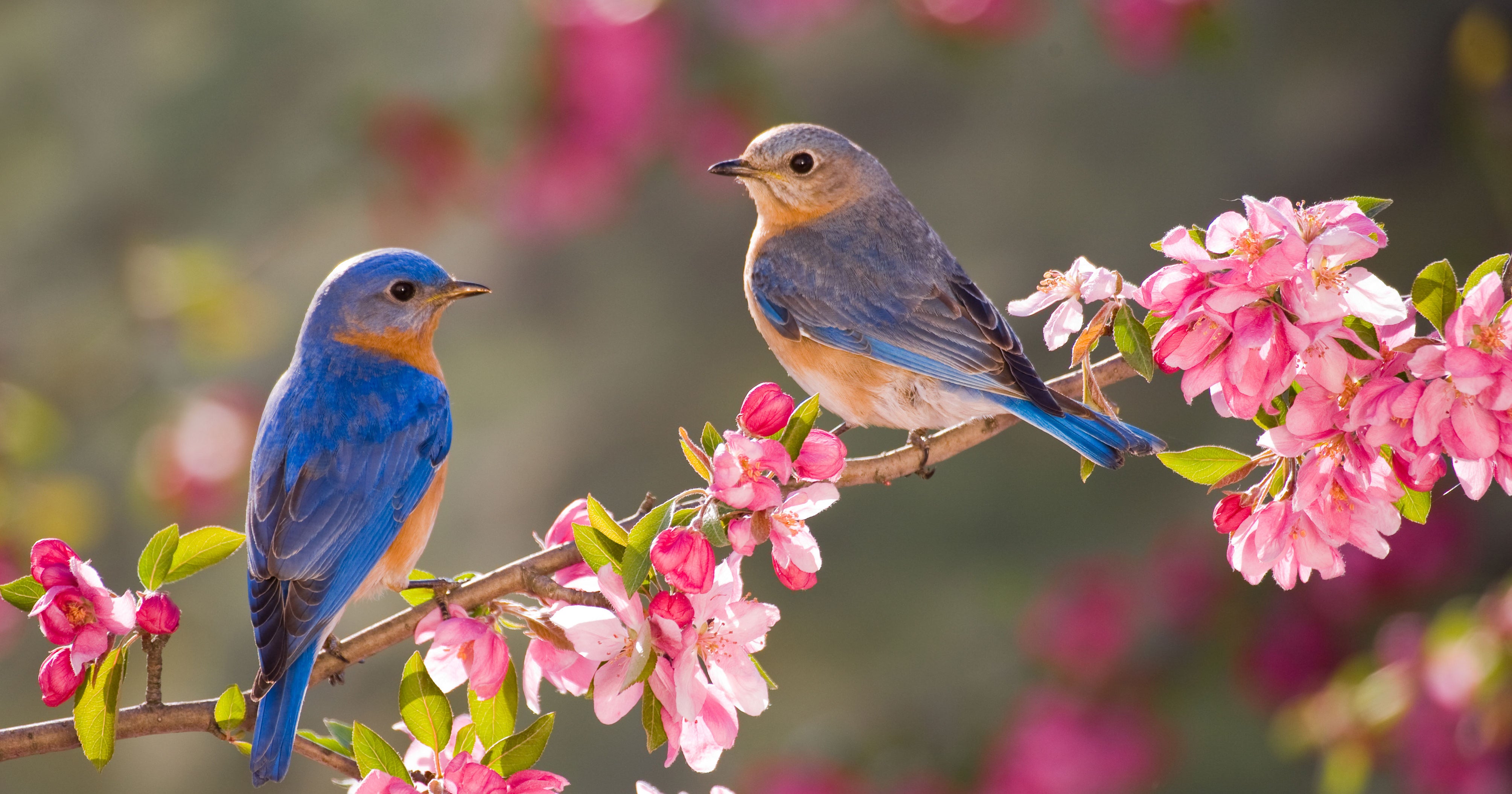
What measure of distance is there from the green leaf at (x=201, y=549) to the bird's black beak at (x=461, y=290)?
82cm

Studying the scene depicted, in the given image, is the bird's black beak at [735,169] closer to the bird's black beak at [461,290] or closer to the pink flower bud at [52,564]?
the bird's black beak at [461,290]

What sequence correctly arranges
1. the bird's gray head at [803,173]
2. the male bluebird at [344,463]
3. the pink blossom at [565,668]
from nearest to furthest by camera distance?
the pink blossom at [565,668] < the male bluebird at [344,463] < the bird's gray head at [803,173]

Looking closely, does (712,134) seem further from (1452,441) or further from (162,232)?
(1452,441)

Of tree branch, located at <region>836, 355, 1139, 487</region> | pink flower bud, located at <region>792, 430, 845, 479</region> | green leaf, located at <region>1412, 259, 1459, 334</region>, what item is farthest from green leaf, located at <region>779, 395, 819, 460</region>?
green leaf, located at <region>1412, 259, 1459, 334</region>

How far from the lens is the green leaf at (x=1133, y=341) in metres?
1.71

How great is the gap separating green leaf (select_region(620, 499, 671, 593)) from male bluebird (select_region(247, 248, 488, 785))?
2.10ft

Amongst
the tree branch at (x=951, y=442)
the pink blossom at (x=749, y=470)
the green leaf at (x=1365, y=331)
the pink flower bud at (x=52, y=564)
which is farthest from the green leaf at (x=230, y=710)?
the green leaf at (x=1365, y=331)

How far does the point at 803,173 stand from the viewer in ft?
10.8

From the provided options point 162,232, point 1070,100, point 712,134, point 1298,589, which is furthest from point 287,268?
point 1298,589

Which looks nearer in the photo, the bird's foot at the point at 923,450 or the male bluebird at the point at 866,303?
the bird's foot at the point at 923,450

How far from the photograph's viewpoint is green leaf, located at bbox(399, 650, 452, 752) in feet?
5.72

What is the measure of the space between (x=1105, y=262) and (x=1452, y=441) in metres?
4.07

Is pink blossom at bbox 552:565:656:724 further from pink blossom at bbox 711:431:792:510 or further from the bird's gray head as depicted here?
the bird's gray head

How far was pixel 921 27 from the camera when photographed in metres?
4.63
